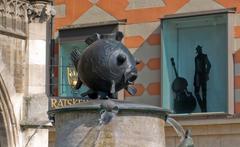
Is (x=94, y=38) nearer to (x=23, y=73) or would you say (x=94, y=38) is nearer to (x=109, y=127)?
(x=109, y=127)

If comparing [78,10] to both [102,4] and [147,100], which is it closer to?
[102,4]

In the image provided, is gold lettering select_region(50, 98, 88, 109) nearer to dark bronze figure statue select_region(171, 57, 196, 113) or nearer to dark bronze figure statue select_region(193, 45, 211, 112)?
dark bronze figure statue select_region(171, 57, 196, 113)

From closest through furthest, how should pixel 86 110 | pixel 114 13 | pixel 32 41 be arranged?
pixel 86 110 → pixel 32 41 → pixel 114 13

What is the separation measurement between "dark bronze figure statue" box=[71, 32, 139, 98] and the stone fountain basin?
0.26 meters

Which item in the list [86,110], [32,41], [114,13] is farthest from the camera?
[114,13]

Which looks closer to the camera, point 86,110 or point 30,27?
point 86,110

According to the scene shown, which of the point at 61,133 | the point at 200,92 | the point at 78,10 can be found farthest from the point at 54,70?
the point at 61,133

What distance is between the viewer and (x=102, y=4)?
25766mm

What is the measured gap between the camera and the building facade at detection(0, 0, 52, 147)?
22875mm

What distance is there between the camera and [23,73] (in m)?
23.4

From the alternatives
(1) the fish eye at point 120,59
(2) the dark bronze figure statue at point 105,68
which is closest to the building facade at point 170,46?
(2) the dark bronze figure statue at point 105,68

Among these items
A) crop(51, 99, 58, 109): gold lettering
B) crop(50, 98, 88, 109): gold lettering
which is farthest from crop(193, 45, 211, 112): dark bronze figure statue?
crop(51, 99, 58, 109): gold lettering

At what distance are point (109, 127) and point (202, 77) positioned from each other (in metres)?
10.0

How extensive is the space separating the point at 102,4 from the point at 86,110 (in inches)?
455
